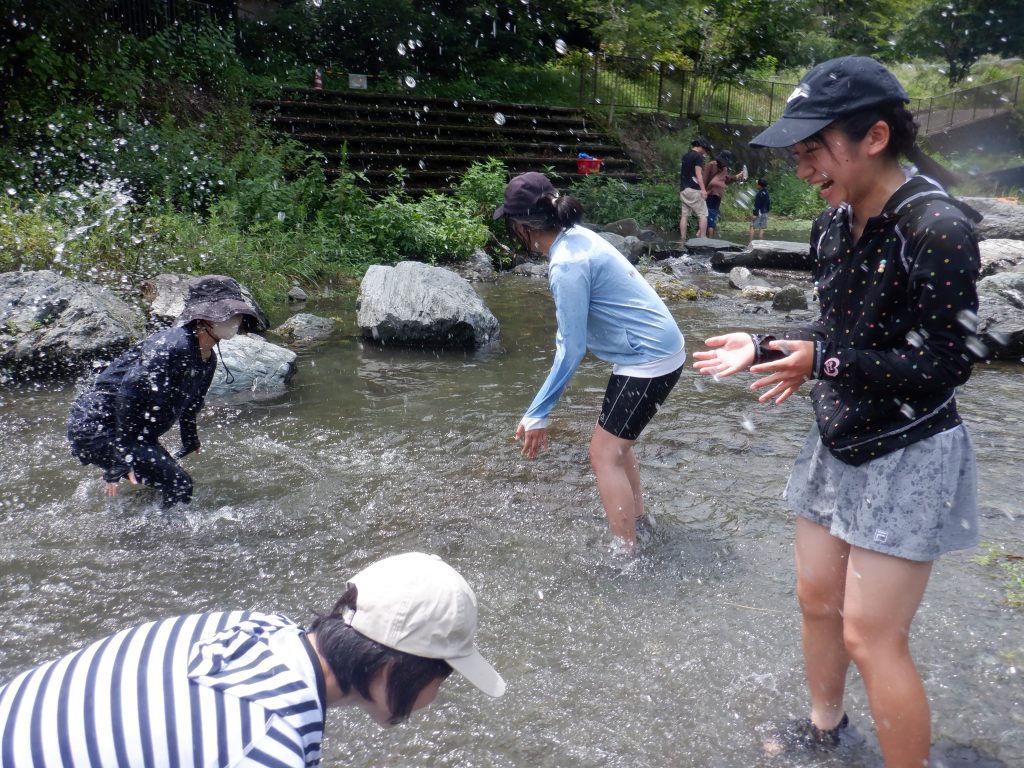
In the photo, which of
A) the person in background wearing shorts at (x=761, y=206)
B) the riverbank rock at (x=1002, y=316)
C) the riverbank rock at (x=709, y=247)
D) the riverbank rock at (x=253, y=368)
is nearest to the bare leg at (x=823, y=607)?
the riverbank rock at (x=253, y=368)

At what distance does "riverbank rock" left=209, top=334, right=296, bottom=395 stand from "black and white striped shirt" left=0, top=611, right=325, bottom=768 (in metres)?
5.31

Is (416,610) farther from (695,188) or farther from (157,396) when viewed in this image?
(695,188)

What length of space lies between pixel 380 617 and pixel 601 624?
207 centimetres

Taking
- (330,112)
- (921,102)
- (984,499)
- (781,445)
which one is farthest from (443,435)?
(921,102)

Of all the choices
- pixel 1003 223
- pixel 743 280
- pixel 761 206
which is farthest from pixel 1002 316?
pixel 761 206

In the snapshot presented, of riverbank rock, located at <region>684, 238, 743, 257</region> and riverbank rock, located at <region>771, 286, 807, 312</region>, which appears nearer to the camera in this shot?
riverbank rock, located at <region>771, 286, 807, 312</region>

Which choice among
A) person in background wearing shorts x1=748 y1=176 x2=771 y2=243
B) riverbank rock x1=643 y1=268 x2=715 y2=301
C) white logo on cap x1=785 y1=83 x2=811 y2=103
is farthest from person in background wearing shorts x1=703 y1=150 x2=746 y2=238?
Answer: white logo on cap x1=785 y1=83 x2=811 y2=103

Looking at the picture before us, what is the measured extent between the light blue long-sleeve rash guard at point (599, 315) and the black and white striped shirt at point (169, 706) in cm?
231

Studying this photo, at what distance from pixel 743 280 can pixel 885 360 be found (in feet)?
35.7

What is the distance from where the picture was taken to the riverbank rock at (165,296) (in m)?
7.98

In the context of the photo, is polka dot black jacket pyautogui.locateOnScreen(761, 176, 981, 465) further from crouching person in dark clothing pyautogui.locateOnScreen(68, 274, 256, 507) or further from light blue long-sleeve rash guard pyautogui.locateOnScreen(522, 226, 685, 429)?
crouching person in dark clothing pyautogui.locateOnScreen(68, 274, 256, 507)

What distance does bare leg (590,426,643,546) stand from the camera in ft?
13.2

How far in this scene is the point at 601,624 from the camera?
365 centimetres

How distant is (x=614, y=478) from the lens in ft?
13.3
